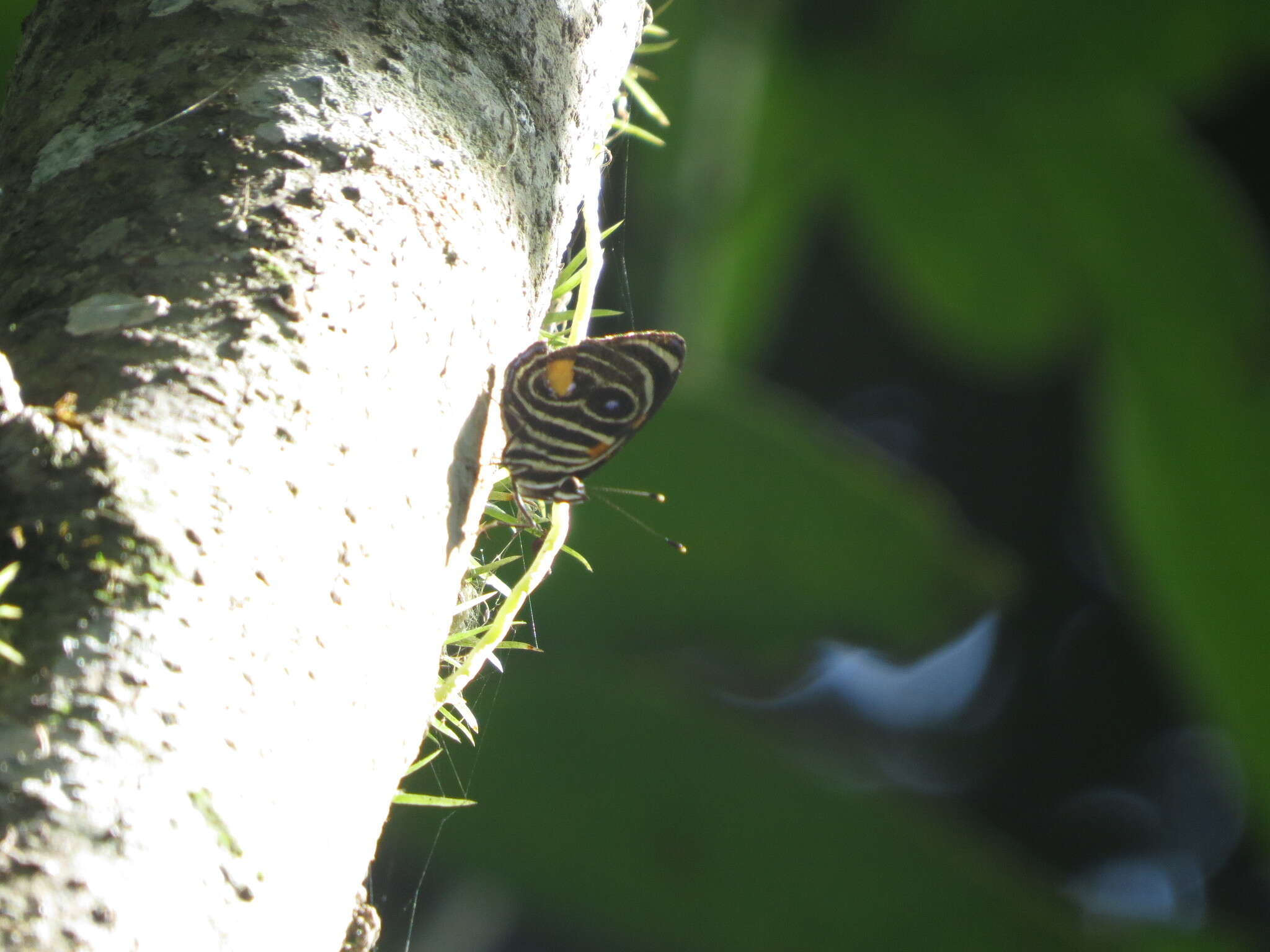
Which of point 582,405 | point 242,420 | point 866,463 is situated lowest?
point 866,463

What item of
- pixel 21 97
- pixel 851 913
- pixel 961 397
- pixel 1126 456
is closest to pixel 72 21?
pixel 21 97

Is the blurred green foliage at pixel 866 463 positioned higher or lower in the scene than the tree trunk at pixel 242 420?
lower

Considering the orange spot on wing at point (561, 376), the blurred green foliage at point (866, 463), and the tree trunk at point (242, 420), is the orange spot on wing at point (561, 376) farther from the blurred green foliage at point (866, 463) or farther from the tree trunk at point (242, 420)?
the blurred green foliage at point (866, 463)

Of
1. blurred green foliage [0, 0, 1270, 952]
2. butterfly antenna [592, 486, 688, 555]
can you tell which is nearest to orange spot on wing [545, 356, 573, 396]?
butterfly antenna [592, 486, 688, 555]

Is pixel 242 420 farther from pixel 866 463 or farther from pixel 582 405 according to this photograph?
pixel 866 463

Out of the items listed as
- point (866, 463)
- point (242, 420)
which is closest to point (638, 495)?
point (866, 463)

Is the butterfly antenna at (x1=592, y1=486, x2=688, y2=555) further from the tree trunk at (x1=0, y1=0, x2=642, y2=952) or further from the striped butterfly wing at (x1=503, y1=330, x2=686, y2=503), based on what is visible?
the tree trunk at (x1=0, y1=0, x2=642, y2=952)

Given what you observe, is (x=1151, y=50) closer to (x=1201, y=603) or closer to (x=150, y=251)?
(x=1201, y=603)

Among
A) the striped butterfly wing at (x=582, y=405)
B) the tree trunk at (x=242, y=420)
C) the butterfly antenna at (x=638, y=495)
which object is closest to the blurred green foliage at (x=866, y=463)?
the butterfly antenna at (x=638, y=495)
